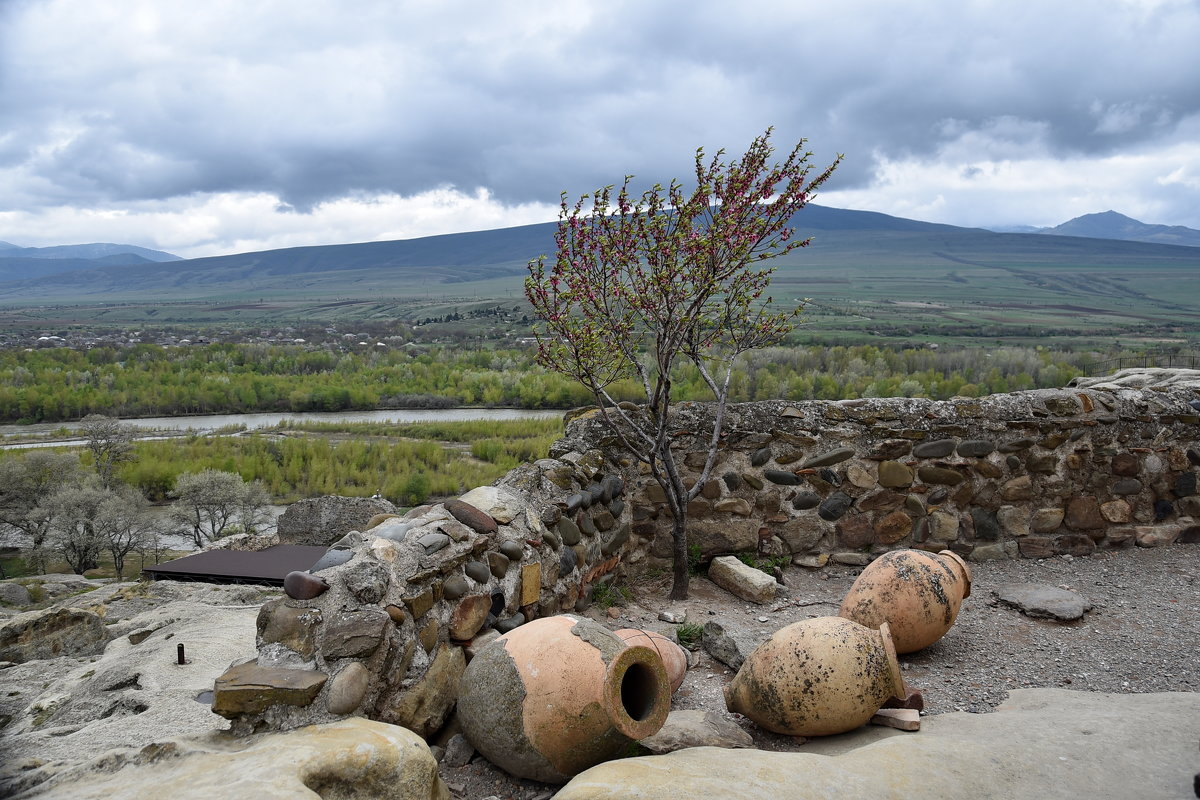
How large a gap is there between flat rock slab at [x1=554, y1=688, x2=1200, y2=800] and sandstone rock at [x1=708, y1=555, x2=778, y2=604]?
7.75ft

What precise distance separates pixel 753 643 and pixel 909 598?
0.98 meters

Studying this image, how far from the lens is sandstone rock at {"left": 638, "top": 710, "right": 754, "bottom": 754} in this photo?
3.48 meters

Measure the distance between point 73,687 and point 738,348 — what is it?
15.8 ft

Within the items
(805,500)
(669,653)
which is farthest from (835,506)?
(669,653)

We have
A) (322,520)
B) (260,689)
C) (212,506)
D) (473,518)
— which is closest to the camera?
(260,689)

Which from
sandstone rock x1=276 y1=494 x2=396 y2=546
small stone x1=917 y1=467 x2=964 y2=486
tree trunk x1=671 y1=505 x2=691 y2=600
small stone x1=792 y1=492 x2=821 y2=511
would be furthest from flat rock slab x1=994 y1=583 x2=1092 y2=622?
sandstone rock x1=276 y1=494 x2=396 y2=546

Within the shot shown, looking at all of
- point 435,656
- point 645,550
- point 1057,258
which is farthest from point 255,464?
point 1057,258

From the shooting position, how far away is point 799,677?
3.63 meters

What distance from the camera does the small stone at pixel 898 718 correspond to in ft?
12.0

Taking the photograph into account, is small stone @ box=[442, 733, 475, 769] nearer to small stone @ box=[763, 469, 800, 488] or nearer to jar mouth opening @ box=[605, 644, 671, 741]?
jar mouth opening @ box=[605, 644, 671, 741]

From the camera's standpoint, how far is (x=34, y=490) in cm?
1552

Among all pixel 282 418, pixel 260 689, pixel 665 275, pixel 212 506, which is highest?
pixel 665 275

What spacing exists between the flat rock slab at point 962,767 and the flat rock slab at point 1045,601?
171cm

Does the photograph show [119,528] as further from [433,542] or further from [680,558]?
[433,542]
